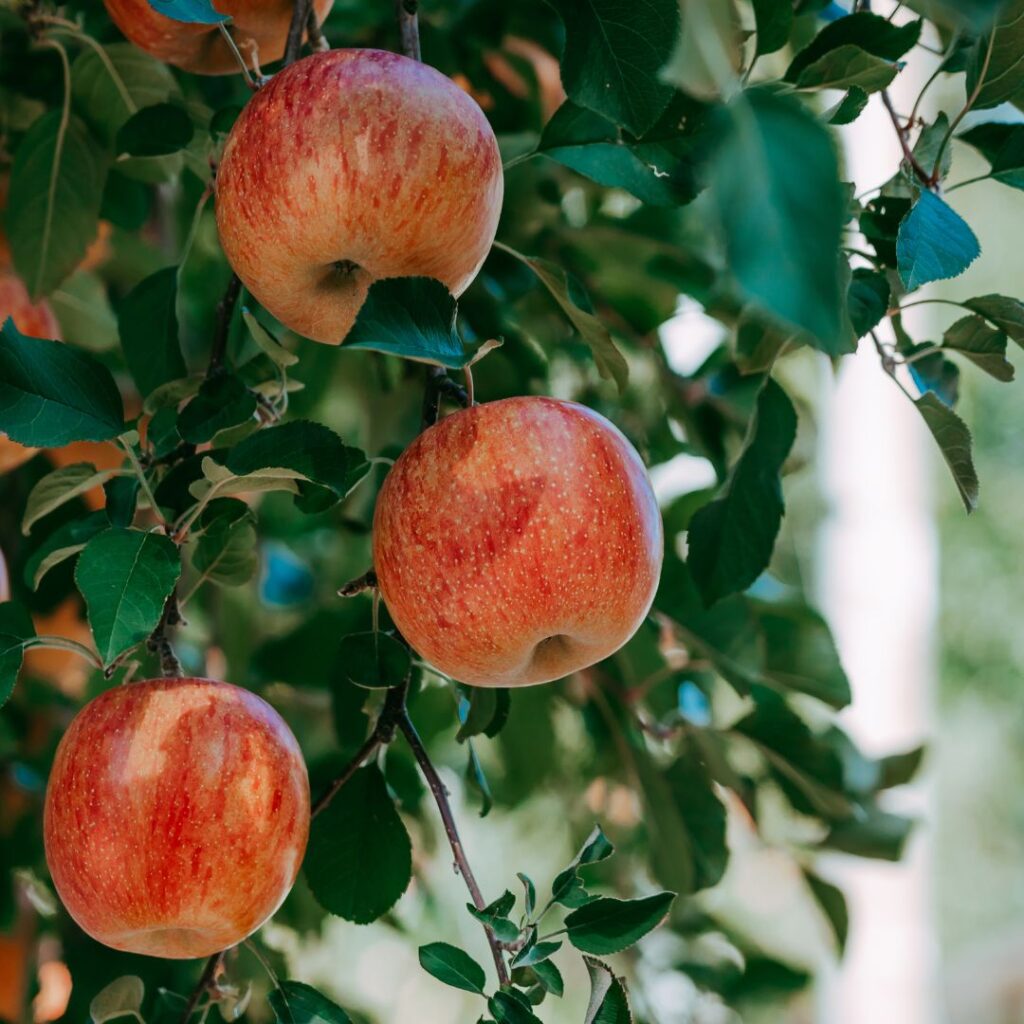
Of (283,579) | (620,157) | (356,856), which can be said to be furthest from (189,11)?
(283,579)

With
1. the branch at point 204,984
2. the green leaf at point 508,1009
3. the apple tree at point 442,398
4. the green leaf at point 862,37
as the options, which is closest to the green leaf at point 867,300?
the apple tree at point 442,398

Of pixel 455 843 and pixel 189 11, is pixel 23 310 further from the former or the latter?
pixel 455 843

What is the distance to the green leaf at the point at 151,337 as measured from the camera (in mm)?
895

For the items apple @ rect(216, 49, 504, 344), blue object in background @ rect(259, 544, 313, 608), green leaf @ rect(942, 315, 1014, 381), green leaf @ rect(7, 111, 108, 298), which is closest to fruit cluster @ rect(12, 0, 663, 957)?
apple @ rect(216, 49, 504, 344)

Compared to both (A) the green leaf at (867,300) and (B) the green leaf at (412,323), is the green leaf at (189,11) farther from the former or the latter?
(A) the green leaf at (867,300)

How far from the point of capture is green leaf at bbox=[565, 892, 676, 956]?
640 mm

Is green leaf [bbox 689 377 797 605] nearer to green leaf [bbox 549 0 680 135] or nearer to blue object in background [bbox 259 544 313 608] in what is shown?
green leaf [bbox 549 0 680 135]

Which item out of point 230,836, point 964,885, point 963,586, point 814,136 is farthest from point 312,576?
point 964,885

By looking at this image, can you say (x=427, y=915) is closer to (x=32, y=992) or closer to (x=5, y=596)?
(x=32, y=992)

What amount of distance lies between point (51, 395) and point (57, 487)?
7cm

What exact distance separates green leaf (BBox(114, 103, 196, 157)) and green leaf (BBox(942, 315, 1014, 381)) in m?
0.50

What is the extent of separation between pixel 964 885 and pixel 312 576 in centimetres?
743

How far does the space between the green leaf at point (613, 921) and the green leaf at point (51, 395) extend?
0.36 metres

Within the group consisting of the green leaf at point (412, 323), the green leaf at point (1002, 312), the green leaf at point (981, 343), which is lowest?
the green leaf at point (981, 343)
